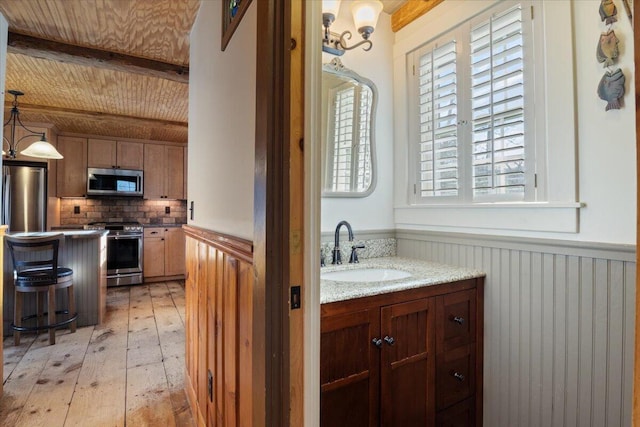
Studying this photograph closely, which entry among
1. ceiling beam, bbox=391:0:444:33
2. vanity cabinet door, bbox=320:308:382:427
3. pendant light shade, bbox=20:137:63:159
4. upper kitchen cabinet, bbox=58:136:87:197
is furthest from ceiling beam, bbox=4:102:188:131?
vanity cabinet door, bbox=320:308:382:427

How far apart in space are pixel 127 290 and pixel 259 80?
4.80m

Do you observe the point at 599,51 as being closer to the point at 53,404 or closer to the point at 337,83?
the point at 337,83

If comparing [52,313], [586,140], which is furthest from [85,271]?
[586,140]

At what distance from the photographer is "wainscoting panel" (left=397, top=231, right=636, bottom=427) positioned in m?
1.23

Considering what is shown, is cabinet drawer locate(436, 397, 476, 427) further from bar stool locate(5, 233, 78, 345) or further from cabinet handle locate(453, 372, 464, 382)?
bar stool locate(5, 233, 78, 345)

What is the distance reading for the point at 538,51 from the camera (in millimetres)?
1467

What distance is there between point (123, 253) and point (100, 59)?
313cm

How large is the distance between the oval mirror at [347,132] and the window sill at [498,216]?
13.4 inches

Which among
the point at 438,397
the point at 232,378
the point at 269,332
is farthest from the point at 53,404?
the point at 438,397

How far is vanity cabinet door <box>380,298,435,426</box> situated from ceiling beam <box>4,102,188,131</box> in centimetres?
416

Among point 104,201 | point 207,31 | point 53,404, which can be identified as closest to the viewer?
point 207,31

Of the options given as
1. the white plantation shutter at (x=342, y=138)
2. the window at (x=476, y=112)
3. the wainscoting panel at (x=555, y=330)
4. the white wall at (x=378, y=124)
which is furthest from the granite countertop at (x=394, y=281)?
the white plantation shutter at (x=342, y=138)

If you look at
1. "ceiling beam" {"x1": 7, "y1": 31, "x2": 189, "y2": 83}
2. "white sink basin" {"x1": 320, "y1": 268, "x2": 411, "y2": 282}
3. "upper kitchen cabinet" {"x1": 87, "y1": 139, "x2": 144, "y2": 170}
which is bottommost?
"white sink basin" {"x1": 320, "y1": 268, "x2": 411, "y2": 282}

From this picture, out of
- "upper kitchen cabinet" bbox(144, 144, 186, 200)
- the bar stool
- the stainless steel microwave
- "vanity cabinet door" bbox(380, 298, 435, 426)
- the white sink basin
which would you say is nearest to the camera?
Answer: "vanity cabinet door" bbox(380, 298, 435, 426)
